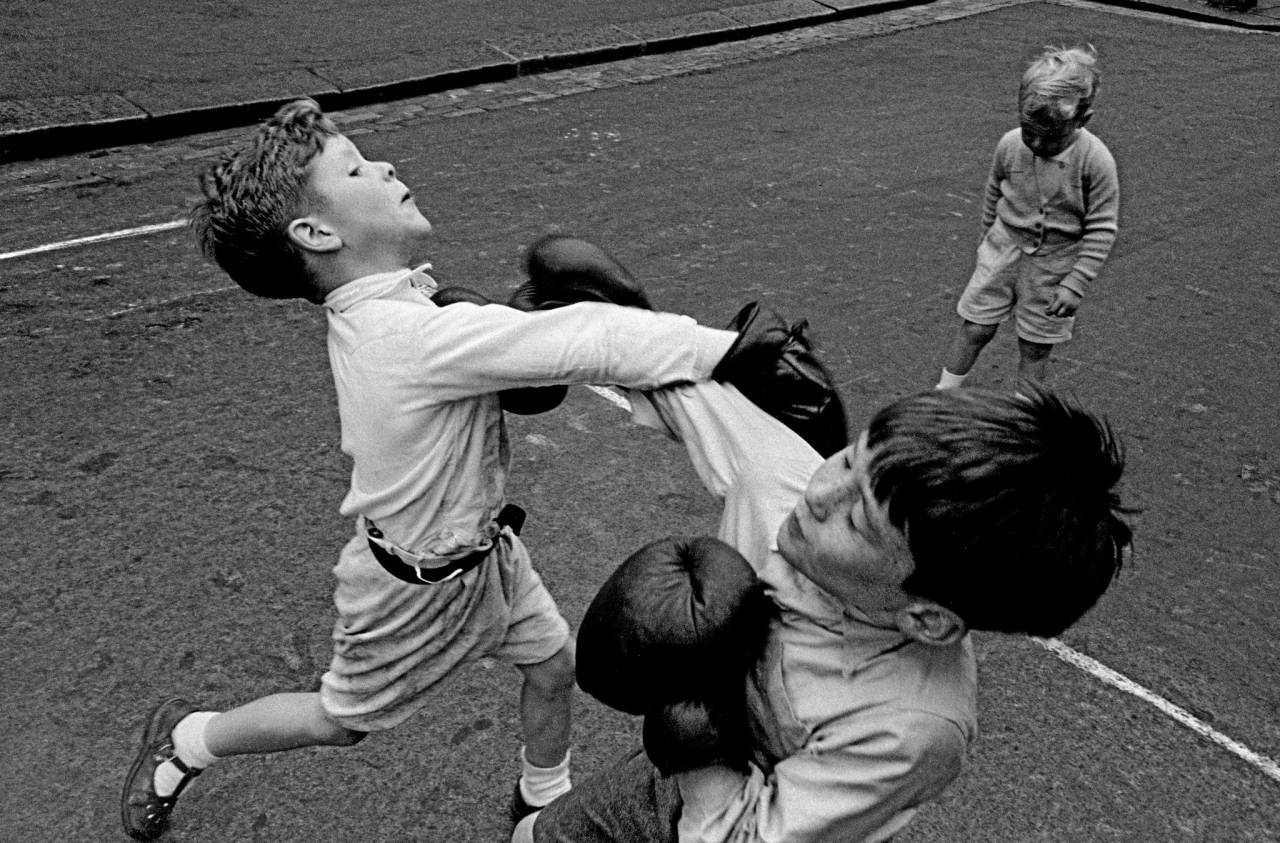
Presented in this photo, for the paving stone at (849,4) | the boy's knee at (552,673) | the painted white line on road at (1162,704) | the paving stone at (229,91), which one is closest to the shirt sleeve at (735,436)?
the boy's knee at (552,673)

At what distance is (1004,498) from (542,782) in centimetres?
A: 169

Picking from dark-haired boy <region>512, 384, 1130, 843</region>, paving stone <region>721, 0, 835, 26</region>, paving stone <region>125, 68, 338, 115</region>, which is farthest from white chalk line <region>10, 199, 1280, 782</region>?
paving stone <region>721, 0, 835, 26</region>

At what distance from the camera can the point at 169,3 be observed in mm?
9781

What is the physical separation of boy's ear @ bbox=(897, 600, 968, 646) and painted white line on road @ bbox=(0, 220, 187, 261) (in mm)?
5451

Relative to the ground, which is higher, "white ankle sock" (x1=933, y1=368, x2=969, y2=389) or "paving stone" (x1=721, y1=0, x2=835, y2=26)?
"paving stone" (x1=721, y1=0, x2=835, y2=26)

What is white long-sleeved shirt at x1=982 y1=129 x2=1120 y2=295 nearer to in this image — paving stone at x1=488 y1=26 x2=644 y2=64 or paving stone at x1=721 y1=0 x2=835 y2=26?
paving stone at x1=488 y1=26 x2=644 y2=64

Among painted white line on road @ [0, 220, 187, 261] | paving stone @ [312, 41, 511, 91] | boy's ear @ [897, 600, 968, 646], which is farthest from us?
paving stone @ [312, 41, 511, 91]

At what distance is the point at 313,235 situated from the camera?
7.19 feet

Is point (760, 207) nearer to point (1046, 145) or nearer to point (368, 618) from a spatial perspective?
point (1046, 145)

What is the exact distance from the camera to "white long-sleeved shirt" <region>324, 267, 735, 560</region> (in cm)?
179

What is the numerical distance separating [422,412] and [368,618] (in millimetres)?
495

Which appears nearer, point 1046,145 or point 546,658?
point 546,658

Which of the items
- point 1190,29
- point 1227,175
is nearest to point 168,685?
point 1227,175

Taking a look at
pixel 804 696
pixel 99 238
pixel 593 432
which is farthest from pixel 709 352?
pixel 99 238
